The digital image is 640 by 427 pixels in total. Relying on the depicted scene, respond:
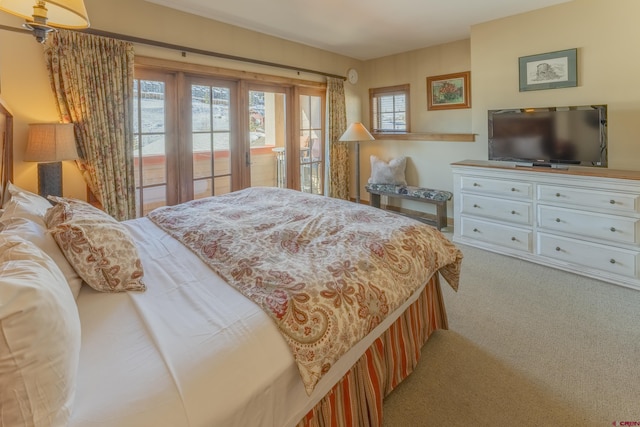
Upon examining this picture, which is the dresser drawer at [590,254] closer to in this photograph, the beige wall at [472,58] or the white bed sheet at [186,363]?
the beige wall at [472,58]

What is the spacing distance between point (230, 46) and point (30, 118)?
6.94ft

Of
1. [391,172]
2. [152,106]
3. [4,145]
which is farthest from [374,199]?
[4,145]

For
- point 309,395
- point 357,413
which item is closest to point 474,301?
point 357,413

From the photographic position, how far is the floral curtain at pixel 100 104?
9.14 feet

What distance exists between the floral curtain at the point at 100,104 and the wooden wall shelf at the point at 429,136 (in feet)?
11.9

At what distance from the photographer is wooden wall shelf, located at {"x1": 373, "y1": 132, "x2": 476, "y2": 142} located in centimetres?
438

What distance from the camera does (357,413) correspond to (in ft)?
4.66

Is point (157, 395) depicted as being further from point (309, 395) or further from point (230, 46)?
point (230, 46)

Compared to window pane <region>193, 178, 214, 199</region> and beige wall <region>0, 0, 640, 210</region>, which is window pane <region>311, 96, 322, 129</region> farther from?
window pane <region>193, 178, 214, 199</region>

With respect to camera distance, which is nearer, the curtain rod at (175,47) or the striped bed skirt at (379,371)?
the striped bed skirt at (379,371)

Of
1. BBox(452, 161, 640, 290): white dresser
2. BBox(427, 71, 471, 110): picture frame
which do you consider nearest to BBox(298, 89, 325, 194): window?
BBox(427, 71, 471, 110): picture frame

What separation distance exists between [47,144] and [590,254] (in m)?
4.60

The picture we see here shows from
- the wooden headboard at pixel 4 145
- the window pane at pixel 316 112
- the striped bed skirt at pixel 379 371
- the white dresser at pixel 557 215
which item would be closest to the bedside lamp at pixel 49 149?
the wooden headboard at pixel 4 145

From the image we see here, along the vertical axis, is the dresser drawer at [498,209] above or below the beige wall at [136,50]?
below
